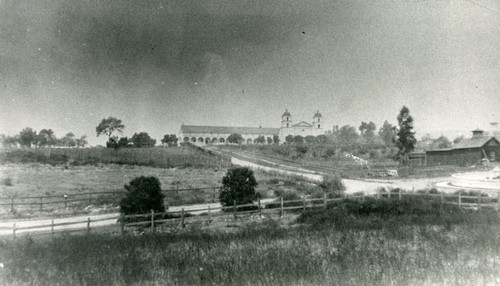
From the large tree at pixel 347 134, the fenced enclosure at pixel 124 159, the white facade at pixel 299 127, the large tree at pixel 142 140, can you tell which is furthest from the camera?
the white facade at pixel 299 127

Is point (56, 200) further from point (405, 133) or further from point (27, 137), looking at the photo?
point (27, 137)

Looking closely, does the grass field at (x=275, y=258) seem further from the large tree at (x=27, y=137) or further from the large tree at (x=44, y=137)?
the large tree at (x=44, y=137)

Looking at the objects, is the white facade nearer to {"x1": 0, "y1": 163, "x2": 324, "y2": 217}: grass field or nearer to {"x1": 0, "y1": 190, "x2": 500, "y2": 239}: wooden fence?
{"x1": 0, "y1": 163, "x2": 324, "y2": 217}: grass field

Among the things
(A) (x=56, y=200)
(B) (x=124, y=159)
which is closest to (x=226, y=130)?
(B) (x=124, y=159)

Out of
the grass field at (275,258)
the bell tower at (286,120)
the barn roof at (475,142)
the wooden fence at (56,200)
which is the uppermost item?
the bell tower at (286,120)

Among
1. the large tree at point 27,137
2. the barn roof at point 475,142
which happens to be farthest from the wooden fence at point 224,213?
the large tree at point 27,137

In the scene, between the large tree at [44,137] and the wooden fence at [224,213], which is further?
the large tree at [44,137]

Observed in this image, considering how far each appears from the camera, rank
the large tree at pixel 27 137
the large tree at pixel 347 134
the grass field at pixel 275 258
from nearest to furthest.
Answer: the grass field at pixel 275 258 → the large tree at pixel 27 137 → the large tree at pixel 347 134
